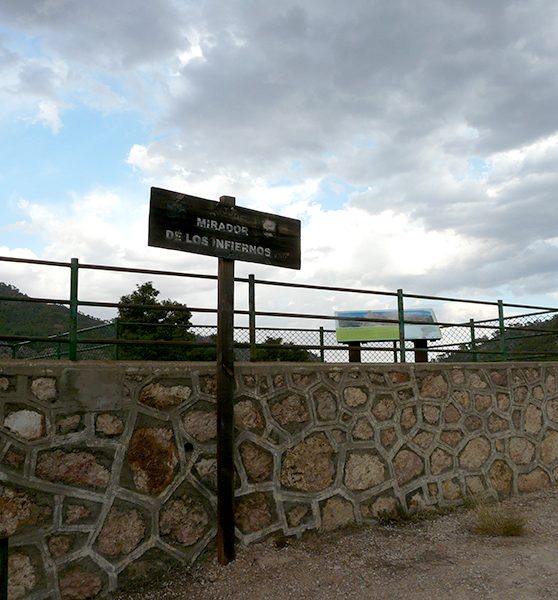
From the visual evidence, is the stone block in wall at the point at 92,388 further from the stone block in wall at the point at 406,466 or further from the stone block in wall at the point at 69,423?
the stone block in wall at the point at 406,466

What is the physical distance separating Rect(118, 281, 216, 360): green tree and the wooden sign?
75 centimetres

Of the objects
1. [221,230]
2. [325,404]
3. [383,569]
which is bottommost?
[383,569]

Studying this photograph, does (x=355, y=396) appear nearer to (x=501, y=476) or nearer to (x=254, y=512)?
(x=254, y=512)

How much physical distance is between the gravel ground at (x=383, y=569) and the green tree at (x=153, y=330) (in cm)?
263

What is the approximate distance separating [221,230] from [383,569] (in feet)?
12.1

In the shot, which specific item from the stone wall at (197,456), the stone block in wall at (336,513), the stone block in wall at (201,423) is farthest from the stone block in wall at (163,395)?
the stone block in wall at (336,513)

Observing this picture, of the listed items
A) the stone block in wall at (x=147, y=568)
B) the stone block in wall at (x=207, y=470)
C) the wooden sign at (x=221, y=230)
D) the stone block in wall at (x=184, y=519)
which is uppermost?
the wooden sign at (x=221, y=230)

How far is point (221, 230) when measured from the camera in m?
6.05

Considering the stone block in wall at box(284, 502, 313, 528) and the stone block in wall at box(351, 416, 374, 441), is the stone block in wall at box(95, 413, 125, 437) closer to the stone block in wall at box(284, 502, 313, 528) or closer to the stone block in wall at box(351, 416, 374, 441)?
the stone block in wall at box(284, 502, 313, 528)

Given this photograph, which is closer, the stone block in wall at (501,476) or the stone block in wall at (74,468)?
the stone block in wall at (74,468)

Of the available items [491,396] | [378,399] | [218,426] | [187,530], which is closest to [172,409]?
[218,426]

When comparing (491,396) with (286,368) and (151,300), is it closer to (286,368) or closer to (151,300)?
(286,368)

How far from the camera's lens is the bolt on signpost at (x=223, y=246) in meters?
5.66

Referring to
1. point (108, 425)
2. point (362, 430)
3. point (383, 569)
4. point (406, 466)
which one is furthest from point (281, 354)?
point (108, 425)
